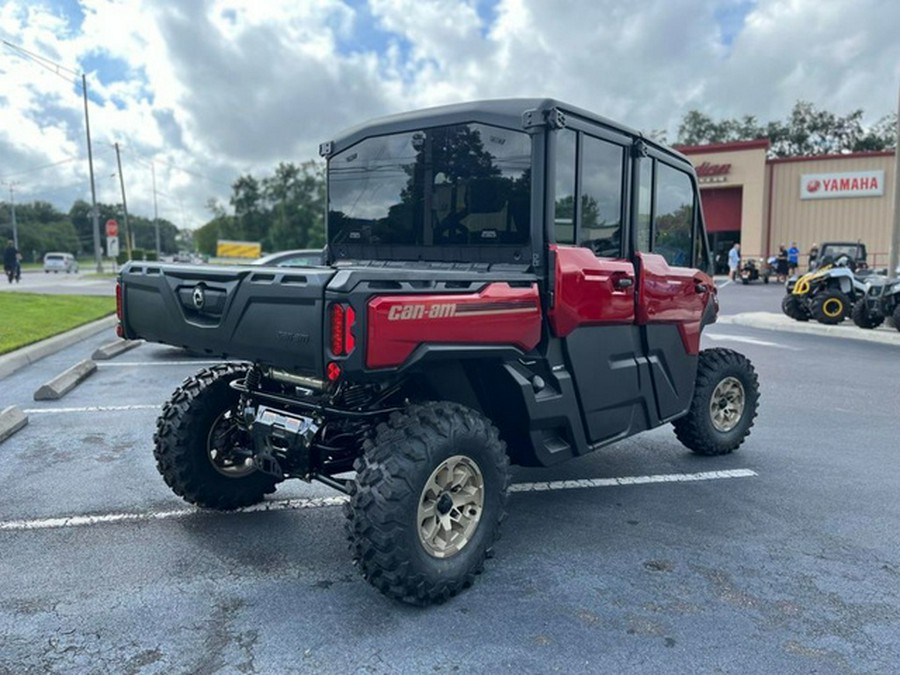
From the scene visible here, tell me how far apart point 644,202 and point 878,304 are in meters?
10.9

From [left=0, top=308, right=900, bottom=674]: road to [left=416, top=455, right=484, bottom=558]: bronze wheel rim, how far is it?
259mm

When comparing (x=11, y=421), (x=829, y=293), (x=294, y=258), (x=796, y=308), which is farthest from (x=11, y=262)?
(x=829, y=293)

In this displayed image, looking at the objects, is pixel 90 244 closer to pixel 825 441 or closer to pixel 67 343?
pixel 67 343

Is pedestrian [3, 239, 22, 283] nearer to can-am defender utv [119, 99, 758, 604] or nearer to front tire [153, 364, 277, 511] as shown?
front tire [153, 364, 277, 511]

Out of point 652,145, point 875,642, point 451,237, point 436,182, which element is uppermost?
point 652,145

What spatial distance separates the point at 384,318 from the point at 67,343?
10677 millimetres

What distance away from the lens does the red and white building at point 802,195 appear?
33250 millimetres

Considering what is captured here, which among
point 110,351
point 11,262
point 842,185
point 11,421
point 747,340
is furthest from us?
point 842,185

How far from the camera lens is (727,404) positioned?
553 cm

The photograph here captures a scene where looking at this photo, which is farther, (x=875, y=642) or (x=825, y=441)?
(x=825, y=441)

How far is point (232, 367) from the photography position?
424cm

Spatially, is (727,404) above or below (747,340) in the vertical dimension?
above

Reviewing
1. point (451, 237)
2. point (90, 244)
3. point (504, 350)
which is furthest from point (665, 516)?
point (90, 244)

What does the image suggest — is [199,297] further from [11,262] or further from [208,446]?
[11,262]
